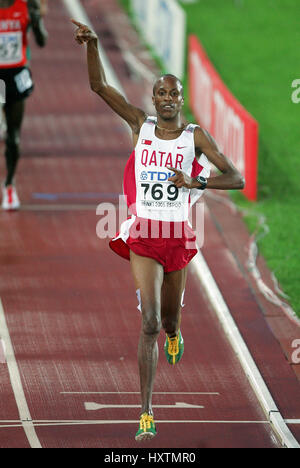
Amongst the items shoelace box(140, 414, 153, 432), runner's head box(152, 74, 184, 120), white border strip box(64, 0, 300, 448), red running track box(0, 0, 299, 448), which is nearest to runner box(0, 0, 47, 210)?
red running track box(0, 0, 299, 448)

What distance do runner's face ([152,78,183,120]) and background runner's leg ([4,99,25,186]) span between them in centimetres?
498

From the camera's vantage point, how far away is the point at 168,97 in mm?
8688

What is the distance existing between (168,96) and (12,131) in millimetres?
5337

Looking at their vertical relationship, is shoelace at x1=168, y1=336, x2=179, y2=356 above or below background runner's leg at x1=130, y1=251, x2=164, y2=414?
above

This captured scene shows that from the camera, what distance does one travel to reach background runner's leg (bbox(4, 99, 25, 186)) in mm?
13516

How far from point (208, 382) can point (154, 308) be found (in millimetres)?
1697

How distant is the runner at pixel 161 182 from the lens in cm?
866

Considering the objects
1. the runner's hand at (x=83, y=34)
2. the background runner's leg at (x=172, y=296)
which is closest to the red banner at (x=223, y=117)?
the background runner's leg at (x=172, y=296)

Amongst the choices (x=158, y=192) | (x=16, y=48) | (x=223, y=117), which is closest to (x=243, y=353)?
(x=158, y=192)

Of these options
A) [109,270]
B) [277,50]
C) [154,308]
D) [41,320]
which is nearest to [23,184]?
[109,270]

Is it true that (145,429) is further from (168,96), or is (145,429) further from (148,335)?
(168,96)

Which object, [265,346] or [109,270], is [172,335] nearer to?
[265,346]

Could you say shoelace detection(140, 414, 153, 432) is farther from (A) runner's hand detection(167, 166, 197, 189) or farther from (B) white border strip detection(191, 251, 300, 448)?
(A) runner's hand detection(167, 166, 197, 189)

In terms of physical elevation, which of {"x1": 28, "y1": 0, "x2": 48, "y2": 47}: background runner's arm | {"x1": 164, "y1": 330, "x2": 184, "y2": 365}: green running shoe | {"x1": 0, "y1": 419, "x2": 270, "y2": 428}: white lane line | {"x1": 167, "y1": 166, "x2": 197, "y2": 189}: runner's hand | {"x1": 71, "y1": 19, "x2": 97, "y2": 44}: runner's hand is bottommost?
{"x1": 0, "y1": 419, "x2": 270, "y2": 428}: white lane line
